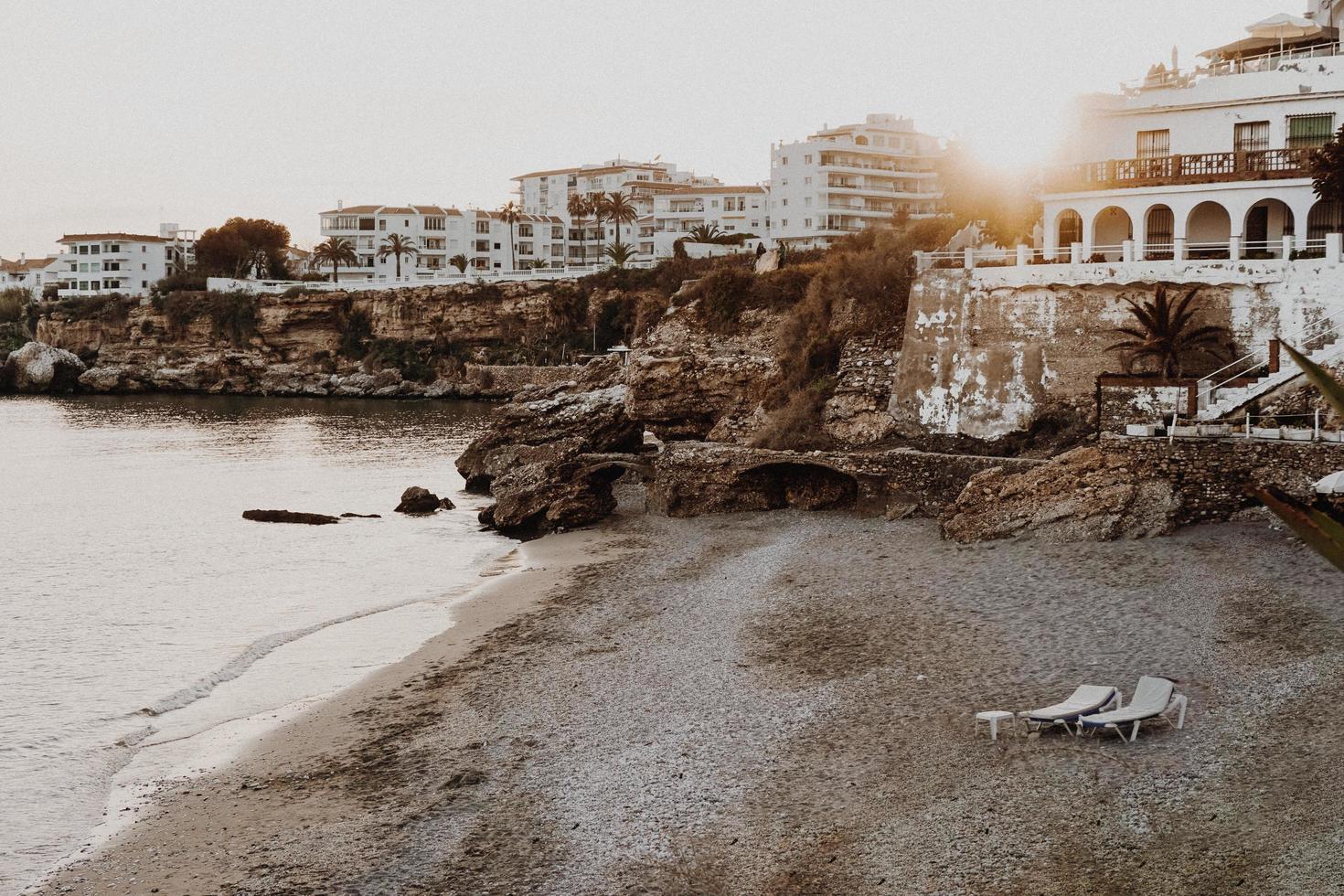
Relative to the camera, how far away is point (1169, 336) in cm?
3206

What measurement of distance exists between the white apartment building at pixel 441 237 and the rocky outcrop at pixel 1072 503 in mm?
111273

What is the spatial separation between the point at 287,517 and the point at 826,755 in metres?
30.1

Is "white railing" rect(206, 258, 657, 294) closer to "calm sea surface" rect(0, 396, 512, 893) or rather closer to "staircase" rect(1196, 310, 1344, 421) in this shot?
"calm sea surface" rect(0, 396, 512, 893)

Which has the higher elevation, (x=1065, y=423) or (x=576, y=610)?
(x=1065, y=423)

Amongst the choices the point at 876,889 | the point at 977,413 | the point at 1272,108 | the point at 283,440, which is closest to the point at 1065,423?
the point at 977,413

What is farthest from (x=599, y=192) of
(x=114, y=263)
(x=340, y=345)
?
(x=114, y=263)

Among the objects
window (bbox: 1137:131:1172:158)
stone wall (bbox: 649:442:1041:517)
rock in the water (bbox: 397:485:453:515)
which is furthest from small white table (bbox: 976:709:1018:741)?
rock in the water (bbox: 397:485:453:515)

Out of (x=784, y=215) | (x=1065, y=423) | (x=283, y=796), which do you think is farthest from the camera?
(x=784, y=215)

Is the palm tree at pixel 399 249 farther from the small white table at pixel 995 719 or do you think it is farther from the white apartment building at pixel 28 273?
the small white table at pixel 995 719

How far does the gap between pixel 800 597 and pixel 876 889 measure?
1271cm

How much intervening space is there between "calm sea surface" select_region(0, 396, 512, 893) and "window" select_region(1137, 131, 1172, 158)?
2370 cm

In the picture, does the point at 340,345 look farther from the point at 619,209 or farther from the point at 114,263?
the point at 114,263

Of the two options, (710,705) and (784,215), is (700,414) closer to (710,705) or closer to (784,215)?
(710,705)

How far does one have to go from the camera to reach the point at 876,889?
11.6 meters
